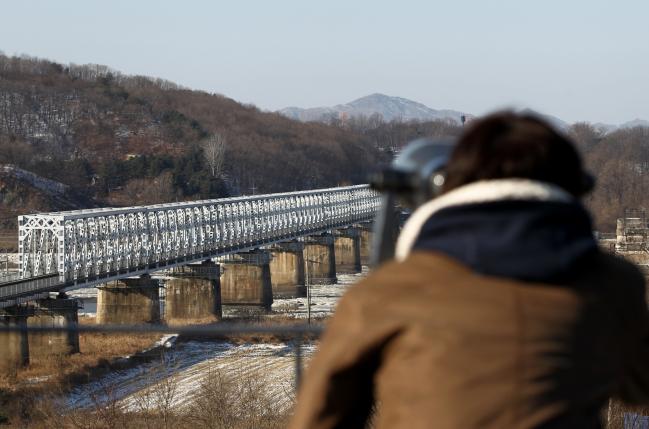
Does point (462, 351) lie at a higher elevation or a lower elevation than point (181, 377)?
higher

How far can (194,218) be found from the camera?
82500 mm

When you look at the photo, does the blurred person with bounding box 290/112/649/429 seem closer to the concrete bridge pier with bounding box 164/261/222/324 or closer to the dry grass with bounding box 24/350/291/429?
the dry grass with bounding box 24/350/291/429

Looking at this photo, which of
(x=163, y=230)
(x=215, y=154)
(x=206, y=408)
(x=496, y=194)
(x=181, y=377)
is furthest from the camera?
(x=215, y=154)

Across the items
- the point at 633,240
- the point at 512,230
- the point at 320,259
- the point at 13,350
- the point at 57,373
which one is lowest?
the point at 320,259

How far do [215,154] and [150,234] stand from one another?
51727 millimetres

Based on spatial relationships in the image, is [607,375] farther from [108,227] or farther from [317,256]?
[317,256]

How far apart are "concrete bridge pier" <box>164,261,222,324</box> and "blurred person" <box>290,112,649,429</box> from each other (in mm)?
65882

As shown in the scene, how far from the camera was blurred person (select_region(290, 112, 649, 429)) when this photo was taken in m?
2.32

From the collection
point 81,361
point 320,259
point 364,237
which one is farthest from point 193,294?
point 81,361

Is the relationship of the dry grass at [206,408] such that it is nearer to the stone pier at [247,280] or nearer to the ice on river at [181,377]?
the ice on river at [181,377]

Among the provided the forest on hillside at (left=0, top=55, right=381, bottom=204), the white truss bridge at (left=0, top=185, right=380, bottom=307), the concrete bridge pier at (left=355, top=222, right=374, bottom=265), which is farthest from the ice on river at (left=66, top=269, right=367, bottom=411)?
the concrete bridge pier at (left=355, top=222, right=374, bottom=265)

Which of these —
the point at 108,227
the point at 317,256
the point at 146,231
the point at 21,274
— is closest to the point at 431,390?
the point at 21,274

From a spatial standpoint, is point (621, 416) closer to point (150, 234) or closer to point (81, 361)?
point (81, 361)

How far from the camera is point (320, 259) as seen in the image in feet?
325
